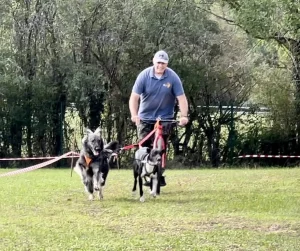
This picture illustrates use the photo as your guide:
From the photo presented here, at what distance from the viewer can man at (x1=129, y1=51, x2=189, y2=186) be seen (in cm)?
1063

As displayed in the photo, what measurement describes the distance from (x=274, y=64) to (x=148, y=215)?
572 inches

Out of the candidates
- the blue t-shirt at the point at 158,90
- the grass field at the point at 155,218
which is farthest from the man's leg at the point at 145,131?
the grass field at the point at 155,218

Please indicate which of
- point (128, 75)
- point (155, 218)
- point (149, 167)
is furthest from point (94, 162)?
point (128, 75)

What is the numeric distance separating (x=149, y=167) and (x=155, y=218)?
191 cm

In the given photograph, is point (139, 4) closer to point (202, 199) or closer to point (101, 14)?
point (101, 14)

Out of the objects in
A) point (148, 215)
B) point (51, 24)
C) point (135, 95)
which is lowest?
point (148, 215)

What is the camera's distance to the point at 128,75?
20.9m

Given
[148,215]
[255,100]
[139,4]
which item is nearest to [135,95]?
[148,215]

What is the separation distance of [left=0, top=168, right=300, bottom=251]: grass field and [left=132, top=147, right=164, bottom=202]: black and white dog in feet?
0.61

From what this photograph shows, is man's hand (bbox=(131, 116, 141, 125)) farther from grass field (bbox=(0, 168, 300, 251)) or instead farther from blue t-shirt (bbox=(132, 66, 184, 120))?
grass field (bbox=(0, 168, 300, 251))

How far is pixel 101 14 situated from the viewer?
66.9 feet

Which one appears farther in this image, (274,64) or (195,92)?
(274,64)

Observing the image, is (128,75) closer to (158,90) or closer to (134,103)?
(134,103)

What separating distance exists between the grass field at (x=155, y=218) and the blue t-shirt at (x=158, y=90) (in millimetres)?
1250
